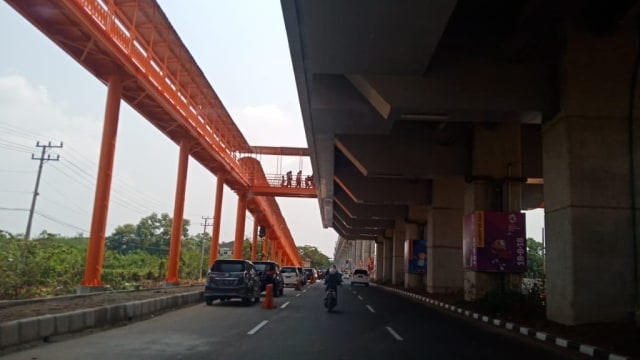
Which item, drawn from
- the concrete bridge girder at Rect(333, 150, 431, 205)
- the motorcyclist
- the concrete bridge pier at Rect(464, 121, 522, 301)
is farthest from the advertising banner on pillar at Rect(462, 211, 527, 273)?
the concrete bridge girder at Rect(333, 150, 431, 205)

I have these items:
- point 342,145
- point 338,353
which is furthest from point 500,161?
point 338,353

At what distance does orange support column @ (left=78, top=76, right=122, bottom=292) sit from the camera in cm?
2164

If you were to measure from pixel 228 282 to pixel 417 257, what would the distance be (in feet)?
70.7

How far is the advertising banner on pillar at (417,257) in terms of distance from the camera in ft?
129

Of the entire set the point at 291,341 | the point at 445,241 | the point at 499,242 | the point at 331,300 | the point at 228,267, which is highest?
the point at 445,241

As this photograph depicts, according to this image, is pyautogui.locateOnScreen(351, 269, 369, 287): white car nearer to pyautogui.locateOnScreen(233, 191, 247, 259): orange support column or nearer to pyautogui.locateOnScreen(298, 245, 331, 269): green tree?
pyautogui.locateOnScreen(233, 191, 247, 259): orange support column

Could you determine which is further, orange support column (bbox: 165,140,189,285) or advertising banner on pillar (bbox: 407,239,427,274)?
advertising banner on pillar (bbox: 407,239,427,274)

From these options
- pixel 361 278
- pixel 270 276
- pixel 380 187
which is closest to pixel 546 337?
pixel 270 276

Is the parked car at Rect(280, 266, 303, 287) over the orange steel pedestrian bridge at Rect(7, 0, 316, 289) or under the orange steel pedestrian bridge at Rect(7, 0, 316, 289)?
under

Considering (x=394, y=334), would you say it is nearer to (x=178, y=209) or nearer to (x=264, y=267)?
(x=264, y=267)

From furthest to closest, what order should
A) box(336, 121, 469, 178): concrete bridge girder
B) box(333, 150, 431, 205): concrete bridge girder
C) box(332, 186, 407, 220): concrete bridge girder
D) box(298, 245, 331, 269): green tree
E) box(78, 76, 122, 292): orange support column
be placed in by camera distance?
box(298, 245, 331, 269): green tree, box(332, 186, 407, 220): concrete bridge girder, box(333, 150, 431, 205): concrete bridge girder, box(336, 121, 469, 178): concrete bridge girder, box(78, 76, 122, 292): orange support column

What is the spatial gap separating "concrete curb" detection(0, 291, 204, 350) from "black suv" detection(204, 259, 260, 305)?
241cm

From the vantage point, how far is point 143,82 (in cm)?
2347

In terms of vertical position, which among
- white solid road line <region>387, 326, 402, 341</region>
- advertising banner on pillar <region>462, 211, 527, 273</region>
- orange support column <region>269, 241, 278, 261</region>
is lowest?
white solid road line <region>387, 326, 402, 341</region>
